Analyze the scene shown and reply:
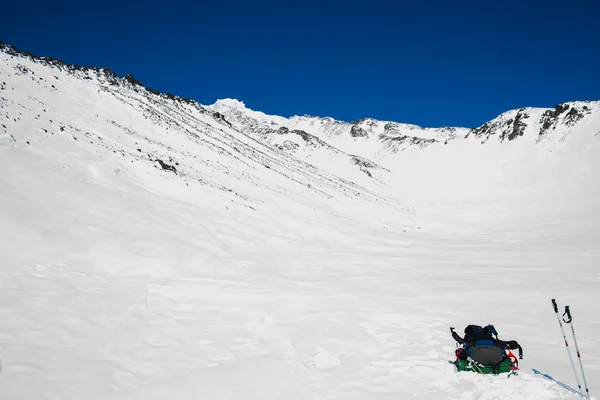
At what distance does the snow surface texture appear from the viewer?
19.0ft

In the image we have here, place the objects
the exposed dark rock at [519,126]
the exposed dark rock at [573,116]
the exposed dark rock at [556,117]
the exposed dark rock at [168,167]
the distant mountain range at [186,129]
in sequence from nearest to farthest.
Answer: the exposed dark rock at [168,167]
the distant mountain range at [186,129]
the exposed dark rock at [573,116]
the exposed dark rock at [556,117]
the exposed dark rock at [519,126]

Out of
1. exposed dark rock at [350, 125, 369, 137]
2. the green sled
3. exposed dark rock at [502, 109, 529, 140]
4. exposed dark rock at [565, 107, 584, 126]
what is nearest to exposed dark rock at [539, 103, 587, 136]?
exposed dark rock at [565, 107, 584, 126]

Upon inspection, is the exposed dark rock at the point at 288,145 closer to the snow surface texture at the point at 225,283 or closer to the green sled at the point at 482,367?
the snow surface texture at the point at 225,283

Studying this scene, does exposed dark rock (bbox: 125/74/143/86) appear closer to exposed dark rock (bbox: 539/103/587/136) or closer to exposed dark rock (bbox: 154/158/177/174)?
exposed dark rock (bbox: 154/158/177/174)

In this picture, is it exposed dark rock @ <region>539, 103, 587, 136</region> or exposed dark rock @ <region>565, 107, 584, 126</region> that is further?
exposed dark rock @ <region>539, 103, 587, 136</region>

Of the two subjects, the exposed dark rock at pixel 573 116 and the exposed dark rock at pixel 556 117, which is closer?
the exposed dark rock at pixel 573 116

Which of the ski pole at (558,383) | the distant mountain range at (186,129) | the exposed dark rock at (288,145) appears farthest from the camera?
the exposed dark rock at (288,145)

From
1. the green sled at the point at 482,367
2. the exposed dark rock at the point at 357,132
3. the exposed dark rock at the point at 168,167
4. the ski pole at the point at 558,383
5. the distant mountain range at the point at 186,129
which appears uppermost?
the exposed dark rock at the point at 357,132

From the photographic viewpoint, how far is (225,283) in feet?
35.9

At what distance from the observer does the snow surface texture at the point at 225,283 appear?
5.79m

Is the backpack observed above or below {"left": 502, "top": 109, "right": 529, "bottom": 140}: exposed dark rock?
below

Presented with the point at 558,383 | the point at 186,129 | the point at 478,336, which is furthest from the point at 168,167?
the point at 558,383

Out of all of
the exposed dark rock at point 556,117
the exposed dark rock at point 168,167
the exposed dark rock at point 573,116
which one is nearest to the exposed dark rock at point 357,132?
the exposed dark rock at point 556,117

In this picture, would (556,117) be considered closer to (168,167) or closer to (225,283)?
(168,167)
